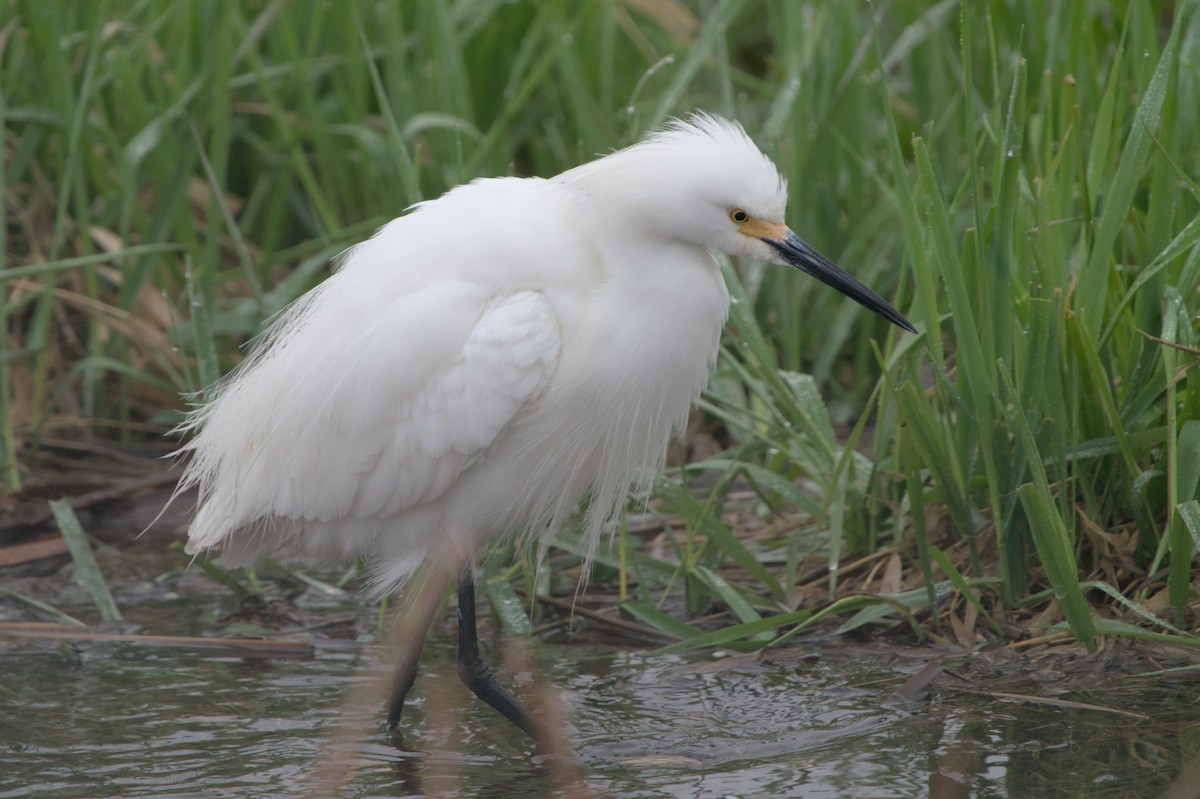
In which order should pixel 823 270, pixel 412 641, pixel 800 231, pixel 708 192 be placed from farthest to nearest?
1. pixel 800 231
2. pixel 412 641
3. pixel 823 270
4. pixel 708 192

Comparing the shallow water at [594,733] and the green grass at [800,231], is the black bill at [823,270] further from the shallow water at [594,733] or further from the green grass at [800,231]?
the shallow water at [594,733]

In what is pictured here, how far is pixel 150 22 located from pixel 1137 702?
3.54 meters

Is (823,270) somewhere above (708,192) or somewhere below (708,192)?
below

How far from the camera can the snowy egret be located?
2957mm

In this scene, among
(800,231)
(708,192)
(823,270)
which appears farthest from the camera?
(800,231)

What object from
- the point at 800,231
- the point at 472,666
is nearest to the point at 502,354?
the point at 472,666

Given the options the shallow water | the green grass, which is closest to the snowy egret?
the shallow water

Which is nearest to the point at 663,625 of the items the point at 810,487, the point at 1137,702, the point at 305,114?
the point at 810,487

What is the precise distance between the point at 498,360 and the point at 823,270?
68 centimetres

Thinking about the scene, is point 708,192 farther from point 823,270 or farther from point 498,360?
point 498,360

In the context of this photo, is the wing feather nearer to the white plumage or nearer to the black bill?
the white plumage

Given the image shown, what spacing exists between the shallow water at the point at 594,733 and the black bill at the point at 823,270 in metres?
0.77

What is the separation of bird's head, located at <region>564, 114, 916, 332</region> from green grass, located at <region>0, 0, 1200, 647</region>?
302 mm

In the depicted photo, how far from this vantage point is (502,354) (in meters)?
2.94
